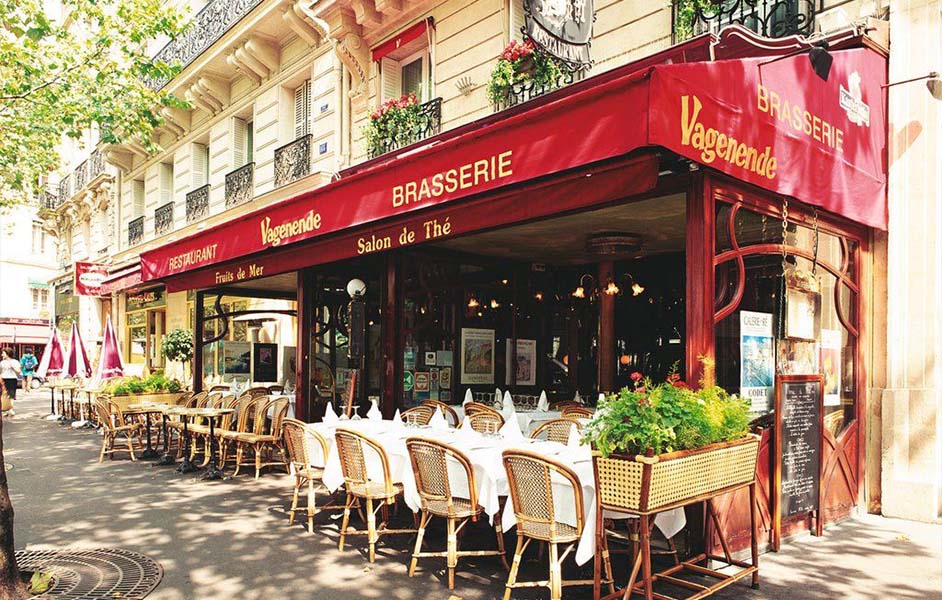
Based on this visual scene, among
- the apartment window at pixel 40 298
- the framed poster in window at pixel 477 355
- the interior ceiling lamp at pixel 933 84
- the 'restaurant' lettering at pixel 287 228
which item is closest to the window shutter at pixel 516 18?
the 'restaurant' lettering at pixel 287 228

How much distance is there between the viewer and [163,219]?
733 inches

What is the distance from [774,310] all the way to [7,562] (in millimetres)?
5638

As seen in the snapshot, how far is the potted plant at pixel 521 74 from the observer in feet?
28.6

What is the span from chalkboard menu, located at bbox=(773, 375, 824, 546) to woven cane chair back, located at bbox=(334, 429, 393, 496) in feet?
9.63

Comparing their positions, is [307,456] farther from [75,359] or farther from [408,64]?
[75,359]

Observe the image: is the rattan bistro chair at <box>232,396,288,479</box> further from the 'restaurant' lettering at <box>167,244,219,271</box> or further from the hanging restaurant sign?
the hanging restaurant sign

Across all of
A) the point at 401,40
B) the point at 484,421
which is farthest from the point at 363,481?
the point at 401,40

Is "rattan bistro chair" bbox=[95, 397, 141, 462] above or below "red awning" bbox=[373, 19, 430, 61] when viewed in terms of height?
below

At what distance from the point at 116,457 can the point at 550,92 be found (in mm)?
7948

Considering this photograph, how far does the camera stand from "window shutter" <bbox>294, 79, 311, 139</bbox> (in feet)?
45.9

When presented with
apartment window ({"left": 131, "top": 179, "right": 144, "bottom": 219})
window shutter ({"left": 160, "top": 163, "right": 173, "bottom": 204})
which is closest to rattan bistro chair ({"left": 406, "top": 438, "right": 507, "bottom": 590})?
window shutter ({"left": 160, "top": 163, "right": 173, "bottom": 204})

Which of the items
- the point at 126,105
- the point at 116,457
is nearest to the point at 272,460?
the point at 116,457

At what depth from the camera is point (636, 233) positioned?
864 cm

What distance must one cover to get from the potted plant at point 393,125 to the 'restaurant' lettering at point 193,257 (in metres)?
3.09
